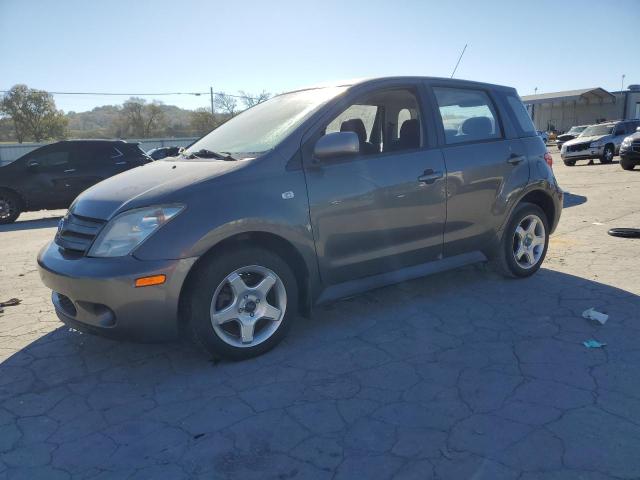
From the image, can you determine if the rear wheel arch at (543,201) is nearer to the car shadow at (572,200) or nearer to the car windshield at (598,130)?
the car shadow at (572,200)

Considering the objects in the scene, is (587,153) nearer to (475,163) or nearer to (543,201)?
(543,201)

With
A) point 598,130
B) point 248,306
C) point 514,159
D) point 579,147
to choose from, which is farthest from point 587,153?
point 248,306

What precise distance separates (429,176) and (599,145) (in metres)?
20.0

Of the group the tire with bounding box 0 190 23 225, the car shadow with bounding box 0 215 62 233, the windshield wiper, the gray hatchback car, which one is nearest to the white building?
the car shadow with bounding box 0 215 62 233

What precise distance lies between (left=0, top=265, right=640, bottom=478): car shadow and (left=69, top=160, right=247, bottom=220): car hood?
107 centimetres

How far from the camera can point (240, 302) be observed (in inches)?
126

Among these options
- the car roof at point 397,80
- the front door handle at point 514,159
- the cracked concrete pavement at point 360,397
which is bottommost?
the cracked concrete pavement at point 360,397

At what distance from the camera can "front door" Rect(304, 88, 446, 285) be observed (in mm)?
3449

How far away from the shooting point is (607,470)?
2.12 m

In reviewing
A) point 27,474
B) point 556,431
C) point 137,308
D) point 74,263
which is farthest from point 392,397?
point 74,263

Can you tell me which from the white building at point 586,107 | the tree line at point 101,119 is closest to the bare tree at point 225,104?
the tree line at point 101,119

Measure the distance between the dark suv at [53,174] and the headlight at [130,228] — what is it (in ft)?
27.2

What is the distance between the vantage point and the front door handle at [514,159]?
14.6 ft

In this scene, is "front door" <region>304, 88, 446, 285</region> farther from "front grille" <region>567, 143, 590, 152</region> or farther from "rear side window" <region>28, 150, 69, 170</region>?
"front grille" <region>567, 143, 590, 152</region>
